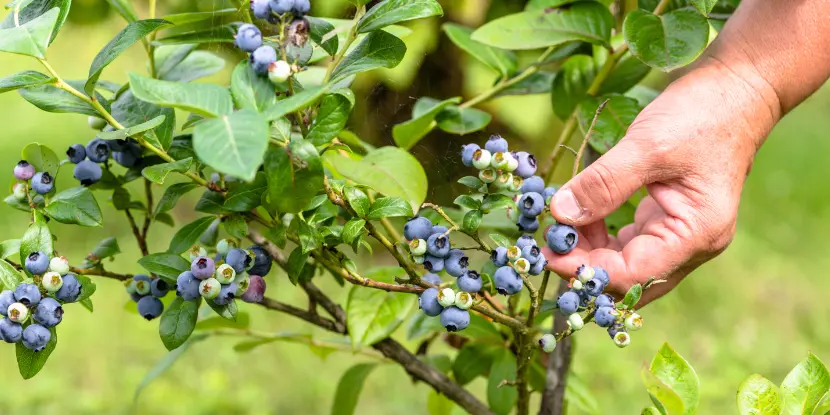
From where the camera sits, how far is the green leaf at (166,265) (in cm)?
87

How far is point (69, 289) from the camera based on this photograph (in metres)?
0.81

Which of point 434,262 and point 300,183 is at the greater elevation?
point 300,183

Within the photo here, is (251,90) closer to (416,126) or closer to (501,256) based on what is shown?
(501,256)

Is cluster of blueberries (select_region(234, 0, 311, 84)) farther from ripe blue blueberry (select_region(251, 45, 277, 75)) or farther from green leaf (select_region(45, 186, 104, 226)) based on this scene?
green leaf (select_region(45, 186, 104, 226))

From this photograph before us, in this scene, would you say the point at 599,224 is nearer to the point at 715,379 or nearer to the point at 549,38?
the point at 549,38

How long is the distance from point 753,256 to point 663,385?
2.52 metres

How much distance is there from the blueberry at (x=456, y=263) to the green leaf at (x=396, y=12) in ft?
0.77

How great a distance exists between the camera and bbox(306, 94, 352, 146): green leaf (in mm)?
756

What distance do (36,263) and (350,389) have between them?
0.67 meters

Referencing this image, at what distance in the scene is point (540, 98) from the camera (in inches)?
130

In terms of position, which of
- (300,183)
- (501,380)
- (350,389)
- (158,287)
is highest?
(300,183)

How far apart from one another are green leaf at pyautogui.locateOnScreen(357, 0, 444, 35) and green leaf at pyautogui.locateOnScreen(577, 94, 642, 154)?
1.27ft

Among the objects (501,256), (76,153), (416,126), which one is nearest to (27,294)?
(76,153)

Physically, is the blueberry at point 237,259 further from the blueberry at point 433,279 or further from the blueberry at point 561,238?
the blueberry at point 561,238
